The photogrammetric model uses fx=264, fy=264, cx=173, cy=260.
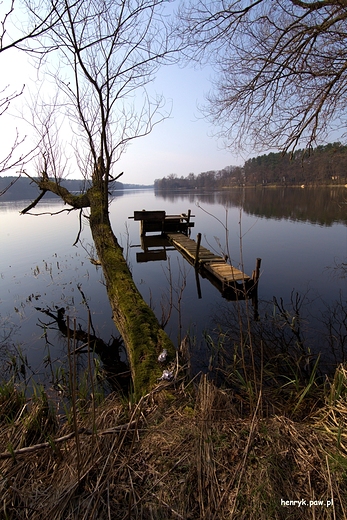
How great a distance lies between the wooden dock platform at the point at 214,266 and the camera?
8.04 m

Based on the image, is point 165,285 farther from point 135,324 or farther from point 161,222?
point 161,222

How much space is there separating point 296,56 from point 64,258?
1124 cm

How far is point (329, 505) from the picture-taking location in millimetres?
1452

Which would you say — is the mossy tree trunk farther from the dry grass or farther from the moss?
the dry grass

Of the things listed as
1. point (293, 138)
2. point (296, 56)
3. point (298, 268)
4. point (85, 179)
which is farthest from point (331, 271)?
point (85, 179)

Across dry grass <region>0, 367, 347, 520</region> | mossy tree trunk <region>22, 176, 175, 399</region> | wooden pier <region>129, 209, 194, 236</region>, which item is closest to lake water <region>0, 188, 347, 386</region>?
mossy tree trunk <region>22, 176, 175, 399</region>

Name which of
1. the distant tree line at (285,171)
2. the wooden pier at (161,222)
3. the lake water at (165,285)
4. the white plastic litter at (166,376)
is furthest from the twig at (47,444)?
the wooden pier at (161,222)

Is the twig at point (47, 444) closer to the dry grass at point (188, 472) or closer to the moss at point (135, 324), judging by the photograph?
the dry grass at point (188, 472)

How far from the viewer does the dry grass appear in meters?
1.50

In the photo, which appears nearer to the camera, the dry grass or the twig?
the dry grass

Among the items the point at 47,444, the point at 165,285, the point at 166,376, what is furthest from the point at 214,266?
the point at 47,444

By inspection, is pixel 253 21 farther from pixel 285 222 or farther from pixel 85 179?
pixel 285 222

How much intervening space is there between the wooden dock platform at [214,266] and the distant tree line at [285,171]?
2689 mm

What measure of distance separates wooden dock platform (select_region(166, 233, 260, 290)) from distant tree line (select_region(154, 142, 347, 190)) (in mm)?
2689
